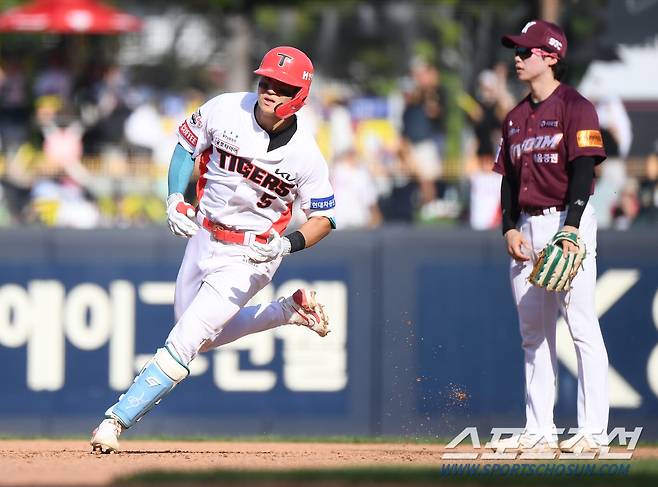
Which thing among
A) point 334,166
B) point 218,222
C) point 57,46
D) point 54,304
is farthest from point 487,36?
point 218,222

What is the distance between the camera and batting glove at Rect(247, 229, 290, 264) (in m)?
7.73

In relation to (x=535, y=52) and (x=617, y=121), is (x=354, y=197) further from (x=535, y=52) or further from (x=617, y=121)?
(x=535, y=52)

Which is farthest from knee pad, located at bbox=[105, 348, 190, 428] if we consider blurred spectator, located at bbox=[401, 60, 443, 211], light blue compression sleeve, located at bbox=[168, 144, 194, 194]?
blurred spectator, located at bbox=[401, 60, 443, 211]

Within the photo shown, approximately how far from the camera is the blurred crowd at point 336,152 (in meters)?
13.0

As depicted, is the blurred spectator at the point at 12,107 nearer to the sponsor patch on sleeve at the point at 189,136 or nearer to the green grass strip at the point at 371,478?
the sponsor patch on sleeve at the point at 189,136

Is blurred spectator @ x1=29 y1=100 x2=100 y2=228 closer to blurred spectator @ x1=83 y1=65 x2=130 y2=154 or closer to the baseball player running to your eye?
blurred spectator @ x1=83 y1=65 x2=130 y2=154

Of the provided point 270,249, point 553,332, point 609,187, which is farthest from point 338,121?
point 270,249

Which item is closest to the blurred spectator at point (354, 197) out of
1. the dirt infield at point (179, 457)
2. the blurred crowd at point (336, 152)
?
the blurred crowd at point (336, 152)

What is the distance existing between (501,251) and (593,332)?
2.23m

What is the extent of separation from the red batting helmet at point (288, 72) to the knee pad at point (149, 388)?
1578 mm

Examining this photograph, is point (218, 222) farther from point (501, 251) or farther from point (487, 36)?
point (487, 36)

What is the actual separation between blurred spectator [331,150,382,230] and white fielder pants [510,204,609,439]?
197 inches

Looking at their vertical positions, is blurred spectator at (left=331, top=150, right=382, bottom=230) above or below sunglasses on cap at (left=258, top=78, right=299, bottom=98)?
below

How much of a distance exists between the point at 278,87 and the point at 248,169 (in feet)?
1.72
